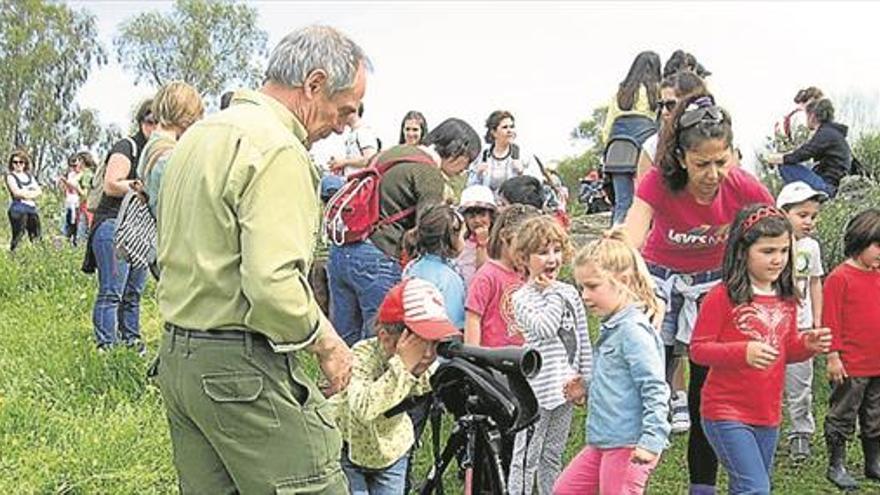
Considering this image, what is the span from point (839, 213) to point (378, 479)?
5820mm

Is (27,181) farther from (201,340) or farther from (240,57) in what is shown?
(240,57)

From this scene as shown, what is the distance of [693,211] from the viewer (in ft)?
18.0

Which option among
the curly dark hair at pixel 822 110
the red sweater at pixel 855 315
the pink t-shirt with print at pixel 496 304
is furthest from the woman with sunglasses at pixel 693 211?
the curly dark hair at pixel 822 110

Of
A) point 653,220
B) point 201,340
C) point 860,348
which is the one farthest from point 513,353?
point 860,348

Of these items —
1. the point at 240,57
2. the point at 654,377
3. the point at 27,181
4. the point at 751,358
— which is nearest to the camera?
the point at 654,377

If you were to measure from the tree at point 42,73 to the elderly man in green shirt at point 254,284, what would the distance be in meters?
55.1

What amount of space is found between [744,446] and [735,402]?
19cm

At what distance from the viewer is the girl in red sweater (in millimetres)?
4965

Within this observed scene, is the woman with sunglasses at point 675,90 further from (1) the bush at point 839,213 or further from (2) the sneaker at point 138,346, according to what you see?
(2) the sneaker at point 138,346

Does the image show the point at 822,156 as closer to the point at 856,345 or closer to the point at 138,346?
the point at 856,345

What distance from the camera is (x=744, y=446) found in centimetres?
494

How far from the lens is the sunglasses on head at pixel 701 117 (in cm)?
525

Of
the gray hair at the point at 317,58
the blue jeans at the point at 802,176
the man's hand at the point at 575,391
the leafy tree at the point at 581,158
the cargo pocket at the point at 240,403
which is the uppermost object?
the gray hair at the point at 317,58

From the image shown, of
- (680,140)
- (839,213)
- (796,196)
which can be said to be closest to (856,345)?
(796,196)
